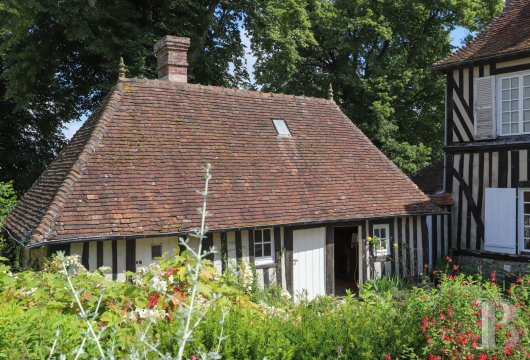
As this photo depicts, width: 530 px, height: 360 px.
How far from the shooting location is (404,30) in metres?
19.2

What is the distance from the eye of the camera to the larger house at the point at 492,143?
10914 millimetres

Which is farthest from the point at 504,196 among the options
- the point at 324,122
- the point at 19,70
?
the point at 19,70

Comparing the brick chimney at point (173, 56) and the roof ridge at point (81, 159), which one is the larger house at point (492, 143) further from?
the roof ridge at point (81, 159)

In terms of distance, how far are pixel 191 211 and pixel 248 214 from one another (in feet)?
3.77

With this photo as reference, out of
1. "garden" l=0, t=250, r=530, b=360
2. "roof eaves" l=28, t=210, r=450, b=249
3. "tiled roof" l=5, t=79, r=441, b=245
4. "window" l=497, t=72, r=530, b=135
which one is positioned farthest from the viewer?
"window" l=497, t=72, r=530, b=135

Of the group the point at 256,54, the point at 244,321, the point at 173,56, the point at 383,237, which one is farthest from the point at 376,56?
the point at 244,321

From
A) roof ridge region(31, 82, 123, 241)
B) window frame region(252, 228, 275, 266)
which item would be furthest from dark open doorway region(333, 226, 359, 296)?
roof ridge region(31, 82, 123, 241)

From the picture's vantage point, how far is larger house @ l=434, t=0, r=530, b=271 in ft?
35.8

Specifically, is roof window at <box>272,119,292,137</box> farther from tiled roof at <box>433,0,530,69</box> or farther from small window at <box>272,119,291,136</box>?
tiled roof at <box>433,0,530,69</box>

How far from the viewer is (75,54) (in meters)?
17.7

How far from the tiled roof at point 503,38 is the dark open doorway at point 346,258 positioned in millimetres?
5058

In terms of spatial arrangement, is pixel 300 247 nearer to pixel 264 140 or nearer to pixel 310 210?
pixel 310 210

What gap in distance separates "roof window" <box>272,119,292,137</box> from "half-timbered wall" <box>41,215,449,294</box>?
9.01ft

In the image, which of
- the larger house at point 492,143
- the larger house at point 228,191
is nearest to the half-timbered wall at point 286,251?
the larger house at point 228,191
